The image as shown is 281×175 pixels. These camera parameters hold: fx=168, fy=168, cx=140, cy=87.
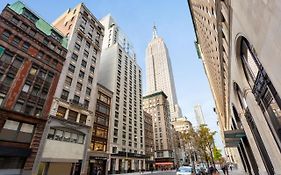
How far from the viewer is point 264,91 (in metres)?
9.57

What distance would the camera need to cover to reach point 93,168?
119 ft

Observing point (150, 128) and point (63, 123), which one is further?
point (150, 128)

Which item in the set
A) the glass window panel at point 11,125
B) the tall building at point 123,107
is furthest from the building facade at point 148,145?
the glass window panel at point 11,125

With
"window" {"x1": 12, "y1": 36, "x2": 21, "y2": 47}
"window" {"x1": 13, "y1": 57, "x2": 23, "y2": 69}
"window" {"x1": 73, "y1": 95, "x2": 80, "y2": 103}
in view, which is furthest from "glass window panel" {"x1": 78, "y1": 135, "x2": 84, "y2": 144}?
"window" {"x1": 12, "y1": 36, "x2": 21, "y2": 47}

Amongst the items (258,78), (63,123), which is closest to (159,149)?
(63,123)

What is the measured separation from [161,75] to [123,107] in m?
123

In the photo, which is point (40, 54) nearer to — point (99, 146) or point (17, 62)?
point (17, 62)

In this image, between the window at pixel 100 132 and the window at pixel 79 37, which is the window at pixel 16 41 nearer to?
the window at pixel 79 37

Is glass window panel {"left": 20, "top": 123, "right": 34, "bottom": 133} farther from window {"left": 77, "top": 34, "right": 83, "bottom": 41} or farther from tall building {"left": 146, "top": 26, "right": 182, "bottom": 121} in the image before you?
tall building {"left": 146, "top": 26, "right": 182, "bottom": 121}

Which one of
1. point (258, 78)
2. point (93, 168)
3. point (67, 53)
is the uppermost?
point (67, 53)

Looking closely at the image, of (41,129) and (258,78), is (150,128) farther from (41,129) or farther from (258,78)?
(258,78)

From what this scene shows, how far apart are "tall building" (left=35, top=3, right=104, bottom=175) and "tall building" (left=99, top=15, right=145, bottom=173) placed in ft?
36.4

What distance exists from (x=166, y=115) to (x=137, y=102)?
34657mm

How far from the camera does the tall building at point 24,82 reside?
22578 mm
